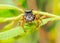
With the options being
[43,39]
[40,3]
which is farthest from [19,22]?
[40,3]

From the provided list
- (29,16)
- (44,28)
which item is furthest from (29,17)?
(44,28)

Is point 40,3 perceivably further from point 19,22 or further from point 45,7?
point 19,22

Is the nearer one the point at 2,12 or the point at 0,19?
the point at 0,19

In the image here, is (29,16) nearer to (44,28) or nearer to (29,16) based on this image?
(29,16)

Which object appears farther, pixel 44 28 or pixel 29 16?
pixel 44 28

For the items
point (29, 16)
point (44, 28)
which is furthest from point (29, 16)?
point (44, 28)

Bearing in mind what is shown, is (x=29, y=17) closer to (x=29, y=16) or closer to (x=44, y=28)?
(x=29, y=16)

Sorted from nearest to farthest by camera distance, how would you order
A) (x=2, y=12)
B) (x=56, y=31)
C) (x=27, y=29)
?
1. (x=27, y=29)
2. (x=56, y=31)
3. (x=2, y=12)

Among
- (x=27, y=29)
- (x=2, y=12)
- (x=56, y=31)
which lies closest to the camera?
(x=27, y=29)

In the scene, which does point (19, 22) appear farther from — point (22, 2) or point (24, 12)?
point (22, 2)

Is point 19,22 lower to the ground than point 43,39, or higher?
higher
